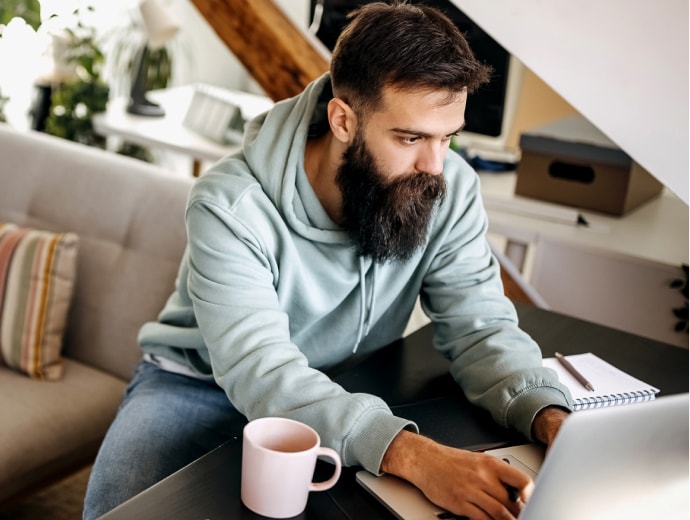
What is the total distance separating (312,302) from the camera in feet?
4.67

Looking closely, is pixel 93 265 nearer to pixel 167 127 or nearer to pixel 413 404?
pixel 413 404

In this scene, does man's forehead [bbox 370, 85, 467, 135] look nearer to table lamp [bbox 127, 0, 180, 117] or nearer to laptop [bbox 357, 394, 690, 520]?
laptop [bbox 357, 394, 690, 520]

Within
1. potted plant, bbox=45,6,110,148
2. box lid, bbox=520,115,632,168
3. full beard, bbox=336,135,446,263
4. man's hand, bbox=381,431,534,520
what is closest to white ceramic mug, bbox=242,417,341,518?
man's hand, bbox=381,431,534,520

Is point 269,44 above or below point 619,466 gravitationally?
above

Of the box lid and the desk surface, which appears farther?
the desk surface

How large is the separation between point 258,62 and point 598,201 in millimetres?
1001

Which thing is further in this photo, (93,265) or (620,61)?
(93,265)

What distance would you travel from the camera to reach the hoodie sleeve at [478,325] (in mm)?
1233

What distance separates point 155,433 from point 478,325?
54 centimetres

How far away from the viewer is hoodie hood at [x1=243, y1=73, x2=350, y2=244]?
1.38 metres

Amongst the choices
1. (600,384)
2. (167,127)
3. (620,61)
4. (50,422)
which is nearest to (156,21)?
(167,127)

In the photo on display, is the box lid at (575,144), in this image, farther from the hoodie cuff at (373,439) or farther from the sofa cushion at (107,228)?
the hoodie cuff at (373,439)

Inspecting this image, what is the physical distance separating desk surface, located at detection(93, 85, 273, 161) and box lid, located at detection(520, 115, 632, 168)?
918 mm

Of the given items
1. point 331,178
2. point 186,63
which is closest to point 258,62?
point 331,178
